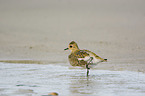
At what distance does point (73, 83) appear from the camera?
18.6 feet

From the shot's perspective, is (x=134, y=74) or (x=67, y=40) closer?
(x=134, y=74)

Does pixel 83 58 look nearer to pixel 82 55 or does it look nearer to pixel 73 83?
pixel 82 55

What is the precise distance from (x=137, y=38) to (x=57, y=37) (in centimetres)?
312

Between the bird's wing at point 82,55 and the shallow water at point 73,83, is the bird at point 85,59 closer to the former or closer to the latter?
the bird's wing at point 82,55

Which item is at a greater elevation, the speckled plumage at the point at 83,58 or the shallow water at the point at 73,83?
the speckled plumage at the point at 83,58

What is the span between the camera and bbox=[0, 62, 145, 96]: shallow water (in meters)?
4.76

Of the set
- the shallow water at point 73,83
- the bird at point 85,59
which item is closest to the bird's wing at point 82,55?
the bird at point 85,59

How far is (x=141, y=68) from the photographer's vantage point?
24.3ft

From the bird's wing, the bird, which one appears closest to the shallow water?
the bird

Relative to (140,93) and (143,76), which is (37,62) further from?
(140,93)

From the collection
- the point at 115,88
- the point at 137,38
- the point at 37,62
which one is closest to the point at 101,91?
the point at 115,88

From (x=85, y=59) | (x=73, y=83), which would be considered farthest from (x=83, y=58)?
(x=73, y=83)

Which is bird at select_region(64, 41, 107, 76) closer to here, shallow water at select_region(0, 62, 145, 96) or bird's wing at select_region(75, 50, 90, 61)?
bird's wing at select_region(75, 50, 90, 61)

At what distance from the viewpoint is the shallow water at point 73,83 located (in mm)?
4759
